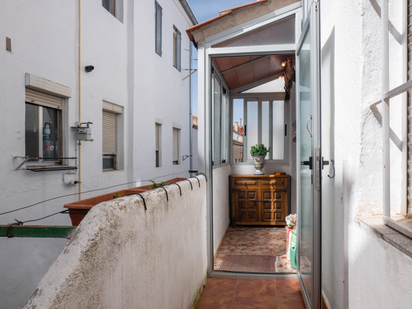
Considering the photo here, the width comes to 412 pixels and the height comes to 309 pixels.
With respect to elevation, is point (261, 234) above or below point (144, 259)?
below

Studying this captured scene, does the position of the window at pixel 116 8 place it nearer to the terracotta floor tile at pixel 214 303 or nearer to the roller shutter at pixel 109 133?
the roller shutter at pixel 109 133

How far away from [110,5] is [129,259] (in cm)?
559

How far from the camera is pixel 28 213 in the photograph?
3426 mm

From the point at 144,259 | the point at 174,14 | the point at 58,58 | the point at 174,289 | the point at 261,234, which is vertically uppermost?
the point at 174,14

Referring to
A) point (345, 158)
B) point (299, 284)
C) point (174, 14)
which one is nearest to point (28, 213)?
point (299, 284)

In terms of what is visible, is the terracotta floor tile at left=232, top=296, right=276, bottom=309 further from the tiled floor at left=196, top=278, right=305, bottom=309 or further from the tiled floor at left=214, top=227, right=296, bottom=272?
the tiled floor at left=214, top=227, right=296, bottom=272

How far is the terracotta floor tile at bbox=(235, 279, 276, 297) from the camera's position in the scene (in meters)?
2.86

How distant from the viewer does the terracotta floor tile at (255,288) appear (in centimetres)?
286

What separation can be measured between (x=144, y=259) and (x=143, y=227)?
15 centimetres

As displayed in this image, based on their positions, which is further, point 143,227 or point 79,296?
point 143,227

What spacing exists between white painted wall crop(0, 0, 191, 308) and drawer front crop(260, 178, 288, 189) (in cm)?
256

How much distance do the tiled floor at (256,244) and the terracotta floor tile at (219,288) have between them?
13.1 inches

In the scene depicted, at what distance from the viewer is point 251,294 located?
2855mm

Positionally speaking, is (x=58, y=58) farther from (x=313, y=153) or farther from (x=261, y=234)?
(x=261, y=234)
